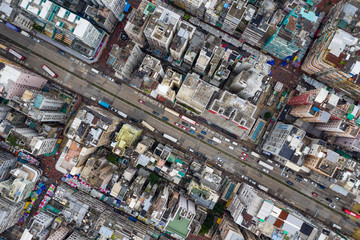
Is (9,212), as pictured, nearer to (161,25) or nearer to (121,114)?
(121,114)

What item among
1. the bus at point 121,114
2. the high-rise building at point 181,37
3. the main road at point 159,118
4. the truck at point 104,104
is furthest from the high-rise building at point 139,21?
the bus at point 121,114

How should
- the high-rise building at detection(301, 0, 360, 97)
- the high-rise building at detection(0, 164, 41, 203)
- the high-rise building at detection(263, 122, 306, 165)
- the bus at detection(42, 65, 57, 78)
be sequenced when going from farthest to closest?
1. the bus at detection(42, 65, 57, 78)
2. the high-rise building at detection(0, 164, 41, 203)
3. the high-rise building at detection(263, 122, 306, 165)
4. the high-rise building at detection(301, 0, 360, 97)

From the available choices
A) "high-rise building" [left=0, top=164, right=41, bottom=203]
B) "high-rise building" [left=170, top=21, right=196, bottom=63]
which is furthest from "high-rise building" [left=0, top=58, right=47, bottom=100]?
"high-rise building" [left=170, top=21, right=196, bottom=63]

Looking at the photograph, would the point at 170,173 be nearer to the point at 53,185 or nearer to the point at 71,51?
the point at 53,185

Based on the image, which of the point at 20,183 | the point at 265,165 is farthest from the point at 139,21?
the point at 20,183

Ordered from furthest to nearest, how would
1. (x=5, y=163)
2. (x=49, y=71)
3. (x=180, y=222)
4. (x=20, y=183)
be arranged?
1. (x=49, y=71)
2. (x=5, y=163)
3. (x=20, y=183)
4. (x=180, y=222)

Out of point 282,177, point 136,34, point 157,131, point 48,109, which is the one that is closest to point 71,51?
point 48,109

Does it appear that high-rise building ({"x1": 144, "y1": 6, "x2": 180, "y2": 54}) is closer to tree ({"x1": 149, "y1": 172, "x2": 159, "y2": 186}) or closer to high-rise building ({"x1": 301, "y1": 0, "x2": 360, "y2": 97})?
tree ({"x1": 149, "y1": 172, "x2": 159, "y2": 186})
